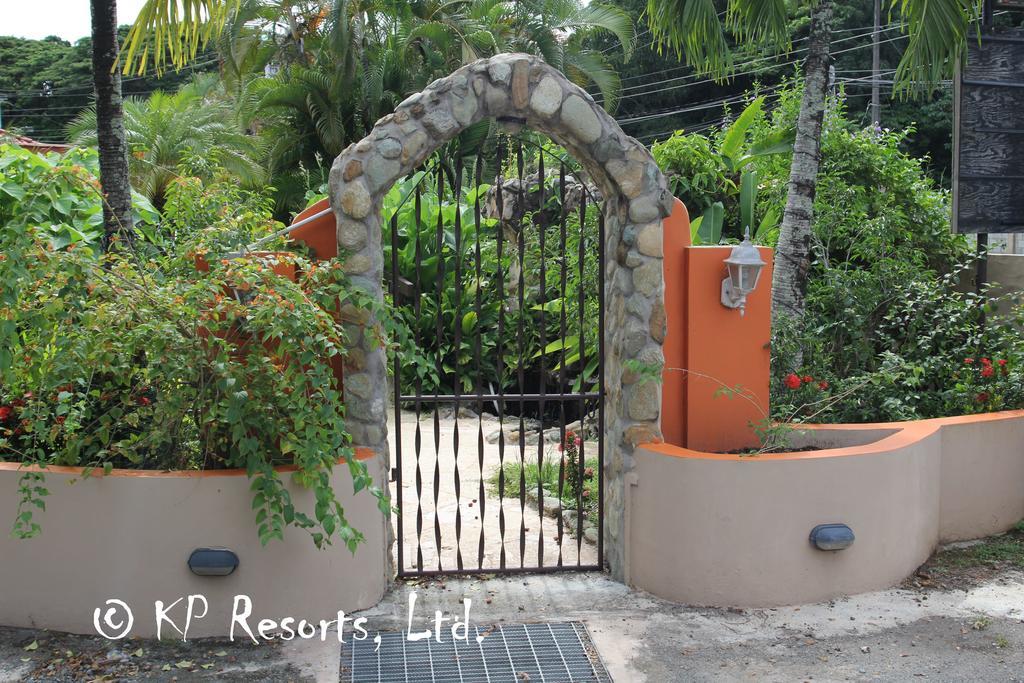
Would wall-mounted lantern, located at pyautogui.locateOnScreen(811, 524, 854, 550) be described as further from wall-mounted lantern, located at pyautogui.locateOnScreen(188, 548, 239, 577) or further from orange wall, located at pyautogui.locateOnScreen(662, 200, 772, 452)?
wall-mounted lantern, located at pyautogui.locateOnScreen(188, 548, 239, 577)

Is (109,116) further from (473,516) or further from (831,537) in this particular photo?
(831,537)

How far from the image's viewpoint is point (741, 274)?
5.66m

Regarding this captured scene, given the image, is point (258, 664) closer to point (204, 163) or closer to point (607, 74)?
point (204, 163)

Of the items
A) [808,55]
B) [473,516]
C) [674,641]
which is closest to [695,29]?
[808,55]

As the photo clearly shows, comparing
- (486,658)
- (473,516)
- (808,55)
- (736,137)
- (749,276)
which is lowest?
(486,658)

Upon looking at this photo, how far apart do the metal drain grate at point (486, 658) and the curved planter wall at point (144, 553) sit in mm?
537

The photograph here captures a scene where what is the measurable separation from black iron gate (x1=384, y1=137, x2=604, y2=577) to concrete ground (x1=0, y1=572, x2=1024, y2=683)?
0.38 metres

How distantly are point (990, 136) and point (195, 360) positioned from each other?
5.96m

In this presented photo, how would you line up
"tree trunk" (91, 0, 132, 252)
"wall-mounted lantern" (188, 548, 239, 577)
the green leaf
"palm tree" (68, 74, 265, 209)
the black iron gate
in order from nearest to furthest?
"wall-mounted lantern" (188, 548, 239, 577), the black iron gate, "tree trunk" (91, 0, 132, 252), the green leaf, "palm tree" (68, 74, 265, 209)

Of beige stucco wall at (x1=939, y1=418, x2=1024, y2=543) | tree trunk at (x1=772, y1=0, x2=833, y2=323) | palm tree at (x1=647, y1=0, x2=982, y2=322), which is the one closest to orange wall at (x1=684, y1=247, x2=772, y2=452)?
palm tree at (x1=647, y1=0, x2=982, y2=322)

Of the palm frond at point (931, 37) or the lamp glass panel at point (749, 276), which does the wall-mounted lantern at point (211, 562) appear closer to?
the lamp glass panel at point (749, 276)

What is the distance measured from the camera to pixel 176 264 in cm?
508

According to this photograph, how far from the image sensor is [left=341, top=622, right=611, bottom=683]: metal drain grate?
15.2 feet

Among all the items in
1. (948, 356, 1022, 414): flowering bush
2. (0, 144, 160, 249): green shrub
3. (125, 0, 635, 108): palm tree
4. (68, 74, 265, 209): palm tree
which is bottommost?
(948, 356, 1022, 414): flowering bush
